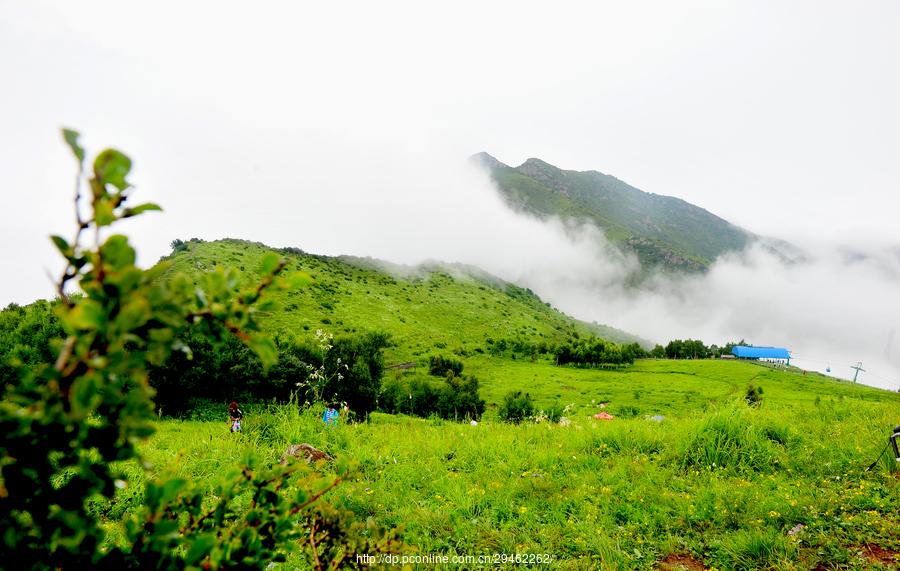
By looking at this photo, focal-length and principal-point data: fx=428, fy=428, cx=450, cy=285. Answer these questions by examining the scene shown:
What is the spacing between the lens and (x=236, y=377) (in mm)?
41000

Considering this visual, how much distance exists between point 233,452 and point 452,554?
5.01 meters

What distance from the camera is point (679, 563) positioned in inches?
201

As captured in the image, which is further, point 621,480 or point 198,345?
point 198,345

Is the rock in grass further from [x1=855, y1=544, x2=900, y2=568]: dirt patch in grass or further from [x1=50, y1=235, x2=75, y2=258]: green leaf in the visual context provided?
[x1=855, y1=544, x2=900, y2=568]: dirt patch in grass

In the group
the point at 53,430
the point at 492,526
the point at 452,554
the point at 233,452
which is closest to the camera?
Result: the point at 53,430

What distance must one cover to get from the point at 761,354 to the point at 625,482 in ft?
658

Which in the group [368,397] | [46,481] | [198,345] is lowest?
[368,397]

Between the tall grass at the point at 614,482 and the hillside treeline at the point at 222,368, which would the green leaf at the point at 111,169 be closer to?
the tall grass at the point at 614,482

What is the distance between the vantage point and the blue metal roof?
526 ft

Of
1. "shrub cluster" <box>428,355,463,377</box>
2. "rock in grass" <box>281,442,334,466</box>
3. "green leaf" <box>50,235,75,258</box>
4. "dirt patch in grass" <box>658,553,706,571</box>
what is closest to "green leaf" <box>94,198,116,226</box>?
"green leaf" <box>50,235,75,258</box>

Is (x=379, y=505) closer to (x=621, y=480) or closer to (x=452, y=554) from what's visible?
(x=452, y=554)

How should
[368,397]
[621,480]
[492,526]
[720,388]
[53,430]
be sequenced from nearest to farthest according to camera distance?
1. [53,430]
2. [492,526]
3. [621,480]
4. [368,397]
5. [720,388]

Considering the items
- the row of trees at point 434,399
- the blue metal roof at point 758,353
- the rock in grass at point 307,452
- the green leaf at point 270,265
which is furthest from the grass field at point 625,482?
the blue metal roof at point 758,353

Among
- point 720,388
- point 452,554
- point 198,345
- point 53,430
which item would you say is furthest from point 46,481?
point 720,388
